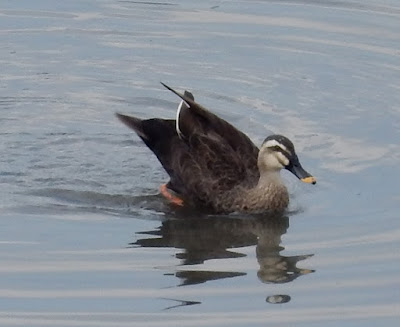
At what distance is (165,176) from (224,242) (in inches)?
72.1

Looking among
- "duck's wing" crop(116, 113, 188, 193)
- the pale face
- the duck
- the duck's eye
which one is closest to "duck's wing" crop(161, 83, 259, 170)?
the duck

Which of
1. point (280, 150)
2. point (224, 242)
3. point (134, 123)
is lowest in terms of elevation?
point (224, 242)

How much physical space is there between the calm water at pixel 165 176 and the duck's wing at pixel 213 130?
0.57 meters

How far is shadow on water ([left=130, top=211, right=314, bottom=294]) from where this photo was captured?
1123 cm

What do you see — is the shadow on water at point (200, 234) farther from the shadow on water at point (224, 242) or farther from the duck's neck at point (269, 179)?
the duck's neck at point (269, 179)

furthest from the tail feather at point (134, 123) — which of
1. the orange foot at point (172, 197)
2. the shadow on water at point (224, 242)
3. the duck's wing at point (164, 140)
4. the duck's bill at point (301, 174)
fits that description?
the duck's bill at point (301, 174)

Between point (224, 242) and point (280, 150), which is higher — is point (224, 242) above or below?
below

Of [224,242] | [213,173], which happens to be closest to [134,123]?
[213,173]

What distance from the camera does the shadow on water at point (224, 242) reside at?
442 inches

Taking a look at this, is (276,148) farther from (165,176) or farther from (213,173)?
(165,176)

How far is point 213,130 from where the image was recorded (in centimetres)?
1330

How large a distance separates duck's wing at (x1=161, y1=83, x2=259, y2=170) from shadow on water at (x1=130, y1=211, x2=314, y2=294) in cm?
59

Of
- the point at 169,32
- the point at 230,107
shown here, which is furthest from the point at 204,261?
the point at 169,32

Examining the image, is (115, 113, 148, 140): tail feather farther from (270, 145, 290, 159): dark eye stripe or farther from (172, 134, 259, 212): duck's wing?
(270, 145, 290, 159): dark eye stripe
